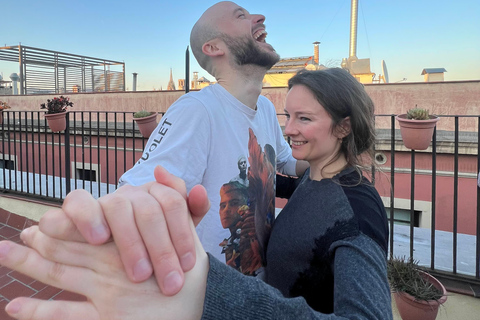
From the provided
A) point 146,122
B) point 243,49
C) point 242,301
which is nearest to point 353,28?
point 146,122

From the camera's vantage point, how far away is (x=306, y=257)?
3.18 ft

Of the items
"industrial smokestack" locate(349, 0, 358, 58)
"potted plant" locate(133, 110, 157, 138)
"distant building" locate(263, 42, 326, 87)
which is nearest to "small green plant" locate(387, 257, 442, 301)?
"potted plant" locate(133, 110, 157, 138)

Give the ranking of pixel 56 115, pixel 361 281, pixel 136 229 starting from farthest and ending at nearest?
pixel 56 115
pixel 361 281
pixel 136 229

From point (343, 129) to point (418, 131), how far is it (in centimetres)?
226

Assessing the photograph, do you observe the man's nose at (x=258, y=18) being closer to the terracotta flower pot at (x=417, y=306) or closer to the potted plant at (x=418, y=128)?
the terracotta flower pot at (x=417, y=306)

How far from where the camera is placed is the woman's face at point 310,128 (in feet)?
3.82

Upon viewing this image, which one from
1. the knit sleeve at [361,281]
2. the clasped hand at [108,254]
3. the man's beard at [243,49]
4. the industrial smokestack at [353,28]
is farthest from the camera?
the industrial smokestack at [353,28]

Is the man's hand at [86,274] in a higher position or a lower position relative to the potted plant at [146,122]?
lower

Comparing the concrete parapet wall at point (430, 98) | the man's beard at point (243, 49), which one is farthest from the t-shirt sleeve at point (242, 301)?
the concrete parapet wall at point (430, 98)

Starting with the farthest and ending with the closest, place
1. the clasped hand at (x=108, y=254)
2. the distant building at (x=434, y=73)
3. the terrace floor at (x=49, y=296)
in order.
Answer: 1. the distant building at (x=434, y=73)
2. the terrace floor at (x=49, y=296)
3. the clasped hand at (x=108, y=254)

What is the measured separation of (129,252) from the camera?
0.39m

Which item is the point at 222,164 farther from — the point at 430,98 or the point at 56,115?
the point at 430,98

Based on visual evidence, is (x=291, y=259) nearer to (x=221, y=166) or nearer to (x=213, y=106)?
(x=221, y=166)

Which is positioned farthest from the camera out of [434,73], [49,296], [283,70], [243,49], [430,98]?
[283,70]
